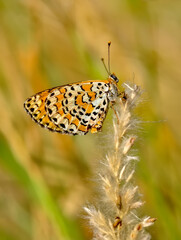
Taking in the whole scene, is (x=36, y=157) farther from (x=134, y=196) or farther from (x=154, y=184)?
(x=134, y=196)

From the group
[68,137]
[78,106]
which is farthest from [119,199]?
[68,137]

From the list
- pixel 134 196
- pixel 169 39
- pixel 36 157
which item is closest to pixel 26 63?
pixel 36 157

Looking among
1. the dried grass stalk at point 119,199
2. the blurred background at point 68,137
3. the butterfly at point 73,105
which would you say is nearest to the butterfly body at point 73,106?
the butterfly at point 73,105

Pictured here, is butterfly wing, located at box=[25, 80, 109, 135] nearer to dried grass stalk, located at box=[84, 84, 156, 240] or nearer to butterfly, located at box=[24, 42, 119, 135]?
butterfly, located at box=[24, 42, 119, 135]

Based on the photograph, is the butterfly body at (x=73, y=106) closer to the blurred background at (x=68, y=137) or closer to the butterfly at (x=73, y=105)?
the butterfly at (x=73, y=105)

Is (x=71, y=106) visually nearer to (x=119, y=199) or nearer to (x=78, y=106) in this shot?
(x=78, y=106)

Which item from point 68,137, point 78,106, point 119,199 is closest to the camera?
point 119,199
